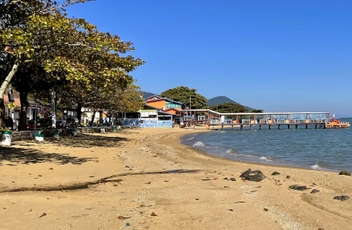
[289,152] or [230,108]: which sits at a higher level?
[230,108]

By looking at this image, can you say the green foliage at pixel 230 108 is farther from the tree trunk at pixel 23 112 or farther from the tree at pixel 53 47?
the tree at pixel 53 47

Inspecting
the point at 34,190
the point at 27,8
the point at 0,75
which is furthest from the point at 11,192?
the point at 0,75

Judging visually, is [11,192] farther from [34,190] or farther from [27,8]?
[27,8]

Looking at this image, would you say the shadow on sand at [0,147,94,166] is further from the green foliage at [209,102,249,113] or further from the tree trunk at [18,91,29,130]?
the green foliage at [209,102,249,113]

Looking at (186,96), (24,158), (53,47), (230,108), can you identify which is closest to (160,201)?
(24,158)

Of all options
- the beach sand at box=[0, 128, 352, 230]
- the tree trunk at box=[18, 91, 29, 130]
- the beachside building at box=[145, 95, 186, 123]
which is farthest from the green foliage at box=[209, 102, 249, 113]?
the beach sand at box=[0, 128, 352, 230]

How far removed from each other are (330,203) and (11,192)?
635 centimetres

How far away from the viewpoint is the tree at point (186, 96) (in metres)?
85.6

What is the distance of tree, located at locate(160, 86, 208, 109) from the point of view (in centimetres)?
8559

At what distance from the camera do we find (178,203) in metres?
6.11

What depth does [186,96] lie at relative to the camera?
8581 cm

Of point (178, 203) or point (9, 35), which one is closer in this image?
point (178, 203)

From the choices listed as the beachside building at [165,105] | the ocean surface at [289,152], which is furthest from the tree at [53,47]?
the beachside building at [165,105]

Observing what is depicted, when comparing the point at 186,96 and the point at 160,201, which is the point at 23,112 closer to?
the point at 160,201
